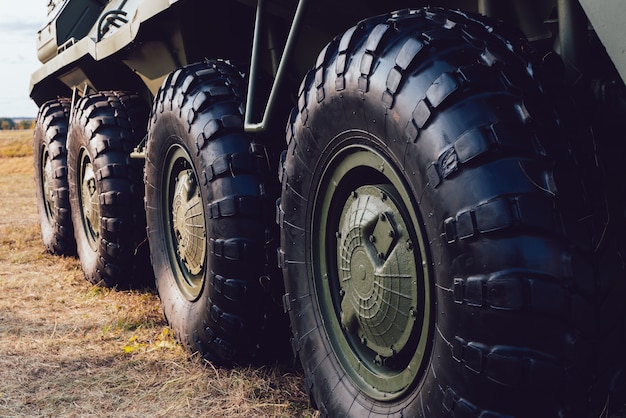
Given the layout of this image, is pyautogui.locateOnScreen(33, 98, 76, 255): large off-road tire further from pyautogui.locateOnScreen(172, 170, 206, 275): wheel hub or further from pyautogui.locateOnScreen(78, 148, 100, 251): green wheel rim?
pyautogui.locateOnScreen(172, 170, 206, 275): wheel hub

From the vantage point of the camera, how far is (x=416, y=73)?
1801 millimetres

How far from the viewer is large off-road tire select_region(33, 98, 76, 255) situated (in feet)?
18.8

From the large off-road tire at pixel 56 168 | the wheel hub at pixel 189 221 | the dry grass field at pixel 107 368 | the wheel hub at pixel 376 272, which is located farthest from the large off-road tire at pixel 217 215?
the large off-road tire at pixel 56 168

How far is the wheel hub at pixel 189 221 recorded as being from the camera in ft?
10.5

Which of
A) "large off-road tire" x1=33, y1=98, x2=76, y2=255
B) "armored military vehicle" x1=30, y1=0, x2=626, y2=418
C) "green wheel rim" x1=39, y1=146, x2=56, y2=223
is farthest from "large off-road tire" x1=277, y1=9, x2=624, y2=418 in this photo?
"green wheel rim" x1=39, y1=146, x2=56, y2=223

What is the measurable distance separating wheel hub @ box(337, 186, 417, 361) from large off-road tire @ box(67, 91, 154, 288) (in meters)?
2.42

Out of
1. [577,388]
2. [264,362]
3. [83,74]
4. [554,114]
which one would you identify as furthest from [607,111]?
[83,74]

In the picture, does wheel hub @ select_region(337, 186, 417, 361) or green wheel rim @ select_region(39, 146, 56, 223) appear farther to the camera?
green wheel rim @ select_region(39, 146, 56, 223)

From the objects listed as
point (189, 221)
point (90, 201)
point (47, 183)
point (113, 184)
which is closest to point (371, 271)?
point (189, 221)

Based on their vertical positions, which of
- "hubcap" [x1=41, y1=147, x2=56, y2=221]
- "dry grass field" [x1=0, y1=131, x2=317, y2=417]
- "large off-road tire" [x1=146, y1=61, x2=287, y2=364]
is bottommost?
"dry grass field" [x1=0, y1=131, x2=317, y2=417]

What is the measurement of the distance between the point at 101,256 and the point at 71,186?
846 millimetres

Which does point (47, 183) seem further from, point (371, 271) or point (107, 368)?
point (371, 271)

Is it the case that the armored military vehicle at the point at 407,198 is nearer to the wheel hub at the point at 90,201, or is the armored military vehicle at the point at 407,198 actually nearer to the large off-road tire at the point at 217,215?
the large off-road tire at the point at 217,215

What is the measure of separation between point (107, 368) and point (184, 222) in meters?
0.73
